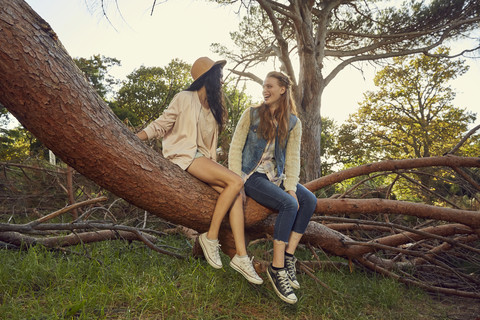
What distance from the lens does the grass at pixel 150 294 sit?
81.2 inches

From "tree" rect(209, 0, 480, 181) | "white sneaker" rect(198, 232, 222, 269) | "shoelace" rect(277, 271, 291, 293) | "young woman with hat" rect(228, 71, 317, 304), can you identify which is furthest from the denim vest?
"tree" rect(209, 0, 480, 181)

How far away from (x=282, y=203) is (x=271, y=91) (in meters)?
0.96

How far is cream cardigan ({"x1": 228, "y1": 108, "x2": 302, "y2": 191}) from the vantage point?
105 inches

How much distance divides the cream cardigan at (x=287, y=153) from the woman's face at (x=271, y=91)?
20 cm

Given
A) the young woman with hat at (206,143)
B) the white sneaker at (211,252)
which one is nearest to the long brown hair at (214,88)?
the young woman with hat at (206,143)

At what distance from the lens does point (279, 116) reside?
279 centimetres

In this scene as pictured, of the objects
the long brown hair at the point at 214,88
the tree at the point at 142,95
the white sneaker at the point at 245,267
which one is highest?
the tree at the point at 142,95

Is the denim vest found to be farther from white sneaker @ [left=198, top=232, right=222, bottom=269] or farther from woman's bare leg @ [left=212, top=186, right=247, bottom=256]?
white sneaker @ [left=198, top=232, right=222, bottom=269]

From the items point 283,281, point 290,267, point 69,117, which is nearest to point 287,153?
point 290,267

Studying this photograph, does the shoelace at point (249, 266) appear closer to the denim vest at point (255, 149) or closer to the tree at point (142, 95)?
the denim vest at point (255, 149)

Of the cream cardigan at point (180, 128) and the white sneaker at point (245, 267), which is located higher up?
the cream cardigan at point (180, 128)

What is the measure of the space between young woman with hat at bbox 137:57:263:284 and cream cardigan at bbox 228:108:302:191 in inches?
7.2

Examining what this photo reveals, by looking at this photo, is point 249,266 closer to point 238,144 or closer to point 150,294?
point 150,294

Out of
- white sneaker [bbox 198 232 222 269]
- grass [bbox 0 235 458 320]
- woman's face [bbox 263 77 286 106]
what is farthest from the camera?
woman's face [bbox 263 77 286 106]
